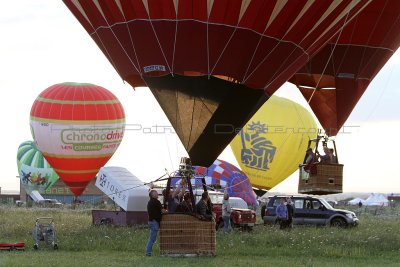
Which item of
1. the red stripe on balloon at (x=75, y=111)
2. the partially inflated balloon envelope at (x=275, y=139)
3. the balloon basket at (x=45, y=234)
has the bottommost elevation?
the balloon basket at (x=45, y=234)

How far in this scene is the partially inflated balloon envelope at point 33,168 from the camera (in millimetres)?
65125

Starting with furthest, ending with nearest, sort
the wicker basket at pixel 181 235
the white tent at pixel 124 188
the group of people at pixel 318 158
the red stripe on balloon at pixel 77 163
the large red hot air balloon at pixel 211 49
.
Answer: the red stripe on balloon at pixel 77 163, the white tent at pixel 124 188, the group of people at pixel 318 158, the large red hot air balloon at pixel 211 49, the wicker basket at pixel 181 235

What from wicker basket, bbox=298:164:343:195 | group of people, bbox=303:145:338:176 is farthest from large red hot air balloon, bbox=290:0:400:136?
wicker basket, bbox=298:164:343:195

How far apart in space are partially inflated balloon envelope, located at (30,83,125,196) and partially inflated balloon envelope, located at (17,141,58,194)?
26.0 metres

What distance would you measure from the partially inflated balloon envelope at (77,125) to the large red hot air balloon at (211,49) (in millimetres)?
19045

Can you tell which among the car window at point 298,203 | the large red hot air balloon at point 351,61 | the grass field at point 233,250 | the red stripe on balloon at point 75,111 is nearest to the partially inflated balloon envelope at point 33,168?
the red stripe on balloon at point 75,111

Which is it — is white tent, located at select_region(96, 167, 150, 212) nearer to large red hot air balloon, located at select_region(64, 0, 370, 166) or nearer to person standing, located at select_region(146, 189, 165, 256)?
large red hot air balloon, located at select_region(64, 0, 370, 166)

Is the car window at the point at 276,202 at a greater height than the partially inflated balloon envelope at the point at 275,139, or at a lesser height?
lesser

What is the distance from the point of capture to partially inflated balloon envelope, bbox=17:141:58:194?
65.1 meters

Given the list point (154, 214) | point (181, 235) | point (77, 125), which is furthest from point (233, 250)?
point (77, 125)

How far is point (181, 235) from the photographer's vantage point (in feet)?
55.0

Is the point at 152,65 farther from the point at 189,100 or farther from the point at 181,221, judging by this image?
the point at 181,221

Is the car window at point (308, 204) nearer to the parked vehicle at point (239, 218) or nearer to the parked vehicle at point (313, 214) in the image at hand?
the parked vehicle at point (313, 214)

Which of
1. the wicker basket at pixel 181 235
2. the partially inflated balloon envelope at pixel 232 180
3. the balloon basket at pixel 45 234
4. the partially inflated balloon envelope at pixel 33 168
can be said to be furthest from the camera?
the partially inflated balloon envelope at pixel 33 168
